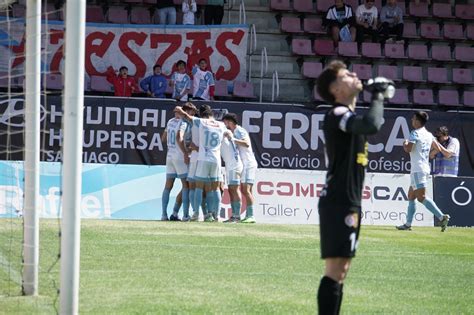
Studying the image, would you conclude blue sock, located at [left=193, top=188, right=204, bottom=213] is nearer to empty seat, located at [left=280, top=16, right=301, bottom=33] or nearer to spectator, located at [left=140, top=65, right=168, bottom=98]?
spectator, located at [left=140, top=65, right=168, bottom=98]

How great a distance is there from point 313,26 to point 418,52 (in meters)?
3.10

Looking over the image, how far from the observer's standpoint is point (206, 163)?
22859 millimetres

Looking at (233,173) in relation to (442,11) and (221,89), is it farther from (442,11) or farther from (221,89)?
(442,11)

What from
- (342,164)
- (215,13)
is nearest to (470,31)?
(215,13)

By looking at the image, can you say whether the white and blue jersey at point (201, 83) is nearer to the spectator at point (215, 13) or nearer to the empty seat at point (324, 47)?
the spectator at point (215, 13)

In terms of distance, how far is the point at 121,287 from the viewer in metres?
12.2

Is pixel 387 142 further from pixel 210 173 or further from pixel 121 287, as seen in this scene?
pixel 121 287

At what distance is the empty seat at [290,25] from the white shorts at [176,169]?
10241 mm

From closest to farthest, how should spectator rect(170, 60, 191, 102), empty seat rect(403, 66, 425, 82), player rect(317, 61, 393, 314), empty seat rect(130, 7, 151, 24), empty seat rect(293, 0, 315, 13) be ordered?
1. player rect(317, 61, 393, 314)
2. spectator rect(170, 60, 191, 102)
3. empty seat rect(130, 7, 151, 24)
4. empty seat rect(403, 66, 425, 82)
5. empty seat rect(293, 0, 315, 13)

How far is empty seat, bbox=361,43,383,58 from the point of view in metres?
32.4

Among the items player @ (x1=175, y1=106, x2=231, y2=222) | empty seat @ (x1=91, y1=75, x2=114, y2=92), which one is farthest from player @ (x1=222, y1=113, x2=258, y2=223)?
empty seat @ (x1=91, y1=75, x2=114, y2=92)

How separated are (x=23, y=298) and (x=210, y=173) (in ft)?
39.1

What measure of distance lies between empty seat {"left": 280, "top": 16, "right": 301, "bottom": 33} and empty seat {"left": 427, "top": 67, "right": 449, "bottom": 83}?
3.89 metres

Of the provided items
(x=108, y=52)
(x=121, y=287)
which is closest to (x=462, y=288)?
(x=121, y=287)
